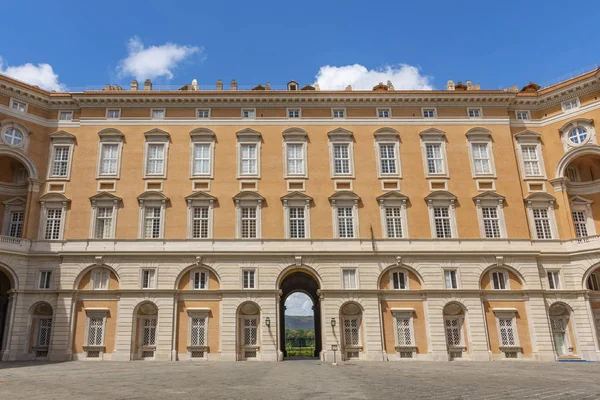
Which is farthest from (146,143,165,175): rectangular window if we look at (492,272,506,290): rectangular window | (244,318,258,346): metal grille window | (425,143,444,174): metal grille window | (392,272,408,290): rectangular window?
Result: (492,272,506,290): rectangular window

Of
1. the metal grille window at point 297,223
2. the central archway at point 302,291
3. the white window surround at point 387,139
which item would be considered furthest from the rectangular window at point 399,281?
the white window surround at point 387,139

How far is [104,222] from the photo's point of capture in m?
35.2

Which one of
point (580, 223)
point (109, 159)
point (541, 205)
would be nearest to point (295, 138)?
point (109, 159)

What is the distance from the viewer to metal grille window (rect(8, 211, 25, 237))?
3550cm

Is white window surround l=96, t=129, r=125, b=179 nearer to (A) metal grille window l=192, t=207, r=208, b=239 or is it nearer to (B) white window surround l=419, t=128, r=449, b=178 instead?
(A) metal grille window l=192, t=207, r=208, b=239

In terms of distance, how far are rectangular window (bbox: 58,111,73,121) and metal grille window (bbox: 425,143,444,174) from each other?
29.3m

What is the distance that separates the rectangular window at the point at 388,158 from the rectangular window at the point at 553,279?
14049mm

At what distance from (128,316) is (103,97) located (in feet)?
57.8

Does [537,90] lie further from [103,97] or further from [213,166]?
[103,97]

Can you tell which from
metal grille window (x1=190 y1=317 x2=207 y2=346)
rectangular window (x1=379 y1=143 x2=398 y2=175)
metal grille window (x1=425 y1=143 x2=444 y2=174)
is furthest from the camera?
metal grille window (x1=425 y1=143 x2=444 y2=174)

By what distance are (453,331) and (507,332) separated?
152 inches

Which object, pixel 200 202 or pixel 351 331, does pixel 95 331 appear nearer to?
pixel 200 202

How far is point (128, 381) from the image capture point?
19.3 metres

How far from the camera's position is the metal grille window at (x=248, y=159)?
121 ft
